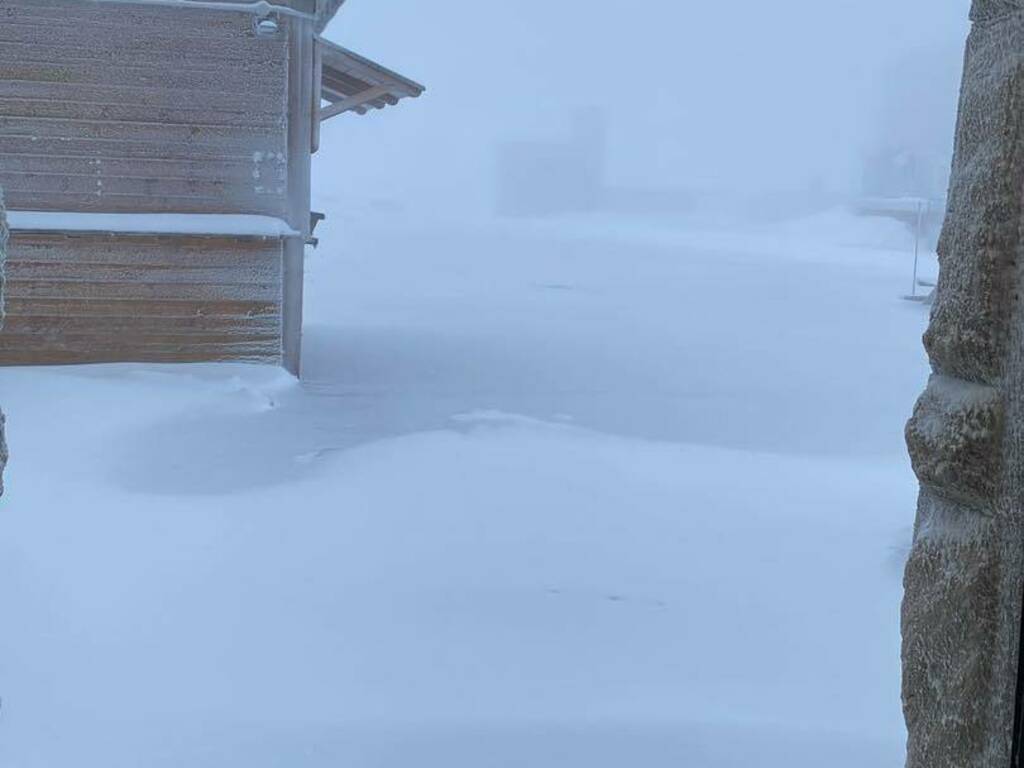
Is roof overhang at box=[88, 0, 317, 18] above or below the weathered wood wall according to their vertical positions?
above

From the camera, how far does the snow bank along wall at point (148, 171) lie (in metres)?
9.91

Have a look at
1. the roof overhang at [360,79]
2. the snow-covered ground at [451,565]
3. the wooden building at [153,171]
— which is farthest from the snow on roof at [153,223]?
the roof overhang at [360,79]

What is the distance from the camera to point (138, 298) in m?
10.2

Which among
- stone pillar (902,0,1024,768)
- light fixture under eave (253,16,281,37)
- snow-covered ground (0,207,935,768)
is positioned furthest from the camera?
light fixture under eave (253,16,281,37)

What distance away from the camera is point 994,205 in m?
1.73

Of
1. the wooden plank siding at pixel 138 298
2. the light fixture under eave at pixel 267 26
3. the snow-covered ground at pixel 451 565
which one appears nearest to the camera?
the snow-covered ground at pixel 451 565

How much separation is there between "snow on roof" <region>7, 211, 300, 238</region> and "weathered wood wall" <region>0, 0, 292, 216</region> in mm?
99

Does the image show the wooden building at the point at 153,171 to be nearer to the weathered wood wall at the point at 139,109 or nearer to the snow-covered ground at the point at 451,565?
the weathered wood wall at the point at 139,109

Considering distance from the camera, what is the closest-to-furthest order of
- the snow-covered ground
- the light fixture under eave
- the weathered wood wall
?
the snow-covered ground, the light fixture under eave, the weathered wood wall

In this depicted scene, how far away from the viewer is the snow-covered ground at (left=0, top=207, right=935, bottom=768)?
3953 mm

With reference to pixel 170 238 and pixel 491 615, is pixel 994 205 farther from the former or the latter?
pixel 170 238

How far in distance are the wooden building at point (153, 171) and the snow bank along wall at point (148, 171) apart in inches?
0.5

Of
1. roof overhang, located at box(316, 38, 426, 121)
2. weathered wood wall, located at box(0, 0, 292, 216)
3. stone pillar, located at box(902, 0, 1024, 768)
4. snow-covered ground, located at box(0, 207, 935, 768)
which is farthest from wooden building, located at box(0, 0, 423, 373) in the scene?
stone pillar, located at box(902, 0, 1024, 768)

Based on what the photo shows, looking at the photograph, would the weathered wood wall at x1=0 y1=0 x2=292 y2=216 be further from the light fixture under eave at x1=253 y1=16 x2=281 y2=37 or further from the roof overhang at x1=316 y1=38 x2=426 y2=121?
the roof overhang at x1=316 y1=38 x2=426 y2=121
